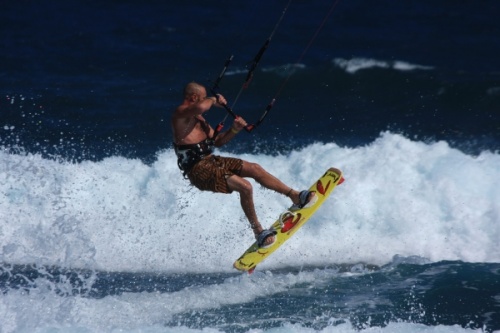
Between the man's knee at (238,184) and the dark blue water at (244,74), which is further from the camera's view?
the dark blue water at (244,74)

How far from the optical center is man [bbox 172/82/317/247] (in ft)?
27.2

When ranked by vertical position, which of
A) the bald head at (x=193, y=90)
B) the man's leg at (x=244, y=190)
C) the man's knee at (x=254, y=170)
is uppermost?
the bald head at (x=193, y=90)

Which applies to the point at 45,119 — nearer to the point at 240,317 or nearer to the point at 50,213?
the point at 50,213

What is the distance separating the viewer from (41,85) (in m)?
16.7

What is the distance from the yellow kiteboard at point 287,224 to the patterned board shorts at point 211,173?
2.48 feet

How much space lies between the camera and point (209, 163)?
8.55m

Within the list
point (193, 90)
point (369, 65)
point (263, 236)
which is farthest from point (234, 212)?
point (369, 65)

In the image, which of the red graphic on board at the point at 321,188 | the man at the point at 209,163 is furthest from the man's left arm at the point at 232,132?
the red graphic on board at the point at 321,188

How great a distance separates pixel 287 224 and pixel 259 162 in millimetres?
4565

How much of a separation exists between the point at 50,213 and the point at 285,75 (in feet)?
25.1

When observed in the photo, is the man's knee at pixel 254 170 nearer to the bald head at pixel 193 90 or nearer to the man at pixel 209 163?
the man at pixel 209 163

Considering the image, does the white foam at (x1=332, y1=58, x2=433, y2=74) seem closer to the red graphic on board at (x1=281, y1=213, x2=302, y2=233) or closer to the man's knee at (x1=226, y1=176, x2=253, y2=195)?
the red graphic on board at (x1=281, y1=213, x2=302, y2=233)

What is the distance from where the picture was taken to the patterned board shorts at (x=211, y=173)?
28.0 ft

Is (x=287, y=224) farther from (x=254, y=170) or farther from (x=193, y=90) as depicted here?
(x=193, y=90)
